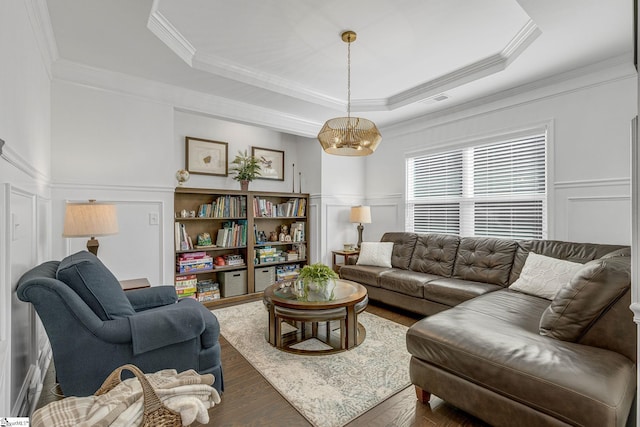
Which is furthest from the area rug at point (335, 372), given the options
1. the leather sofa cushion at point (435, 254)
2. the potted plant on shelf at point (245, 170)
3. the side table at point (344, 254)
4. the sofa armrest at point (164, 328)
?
the potted plant on shelf at point (245, 170)

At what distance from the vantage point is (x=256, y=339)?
9.11 ft

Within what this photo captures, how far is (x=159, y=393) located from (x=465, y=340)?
5.01ft

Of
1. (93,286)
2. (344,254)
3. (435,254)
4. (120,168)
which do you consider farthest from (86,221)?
(435,254)

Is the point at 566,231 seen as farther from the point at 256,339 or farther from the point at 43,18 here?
the point at 43,18

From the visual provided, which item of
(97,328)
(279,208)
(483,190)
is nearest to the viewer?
(97,328)

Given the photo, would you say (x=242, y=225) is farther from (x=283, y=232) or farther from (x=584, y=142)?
(x=584, y=142)

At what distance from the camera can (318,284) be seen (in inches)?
100

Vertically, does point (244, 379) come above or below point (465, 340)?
below

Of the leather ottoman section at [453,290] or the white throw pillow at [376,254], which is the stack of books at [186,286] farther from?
the leather ottoman section at [453,290]

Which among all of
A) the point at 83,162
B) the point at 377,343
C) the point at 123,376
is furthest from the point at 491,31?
the point at 83,162

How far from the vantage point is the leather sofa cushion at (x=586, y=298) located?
1.52 metres

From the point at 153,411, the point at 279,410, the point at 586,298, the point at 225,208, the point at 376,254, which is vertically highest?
the point at 225,208

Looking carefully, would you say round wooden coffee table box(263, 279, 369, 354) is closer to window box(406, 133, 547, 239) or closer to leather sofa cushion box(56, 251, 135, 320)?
leather sofa cushion box(56, 251, 135, 320)

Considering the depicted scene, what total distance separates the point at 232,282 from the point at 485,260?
120 inches
